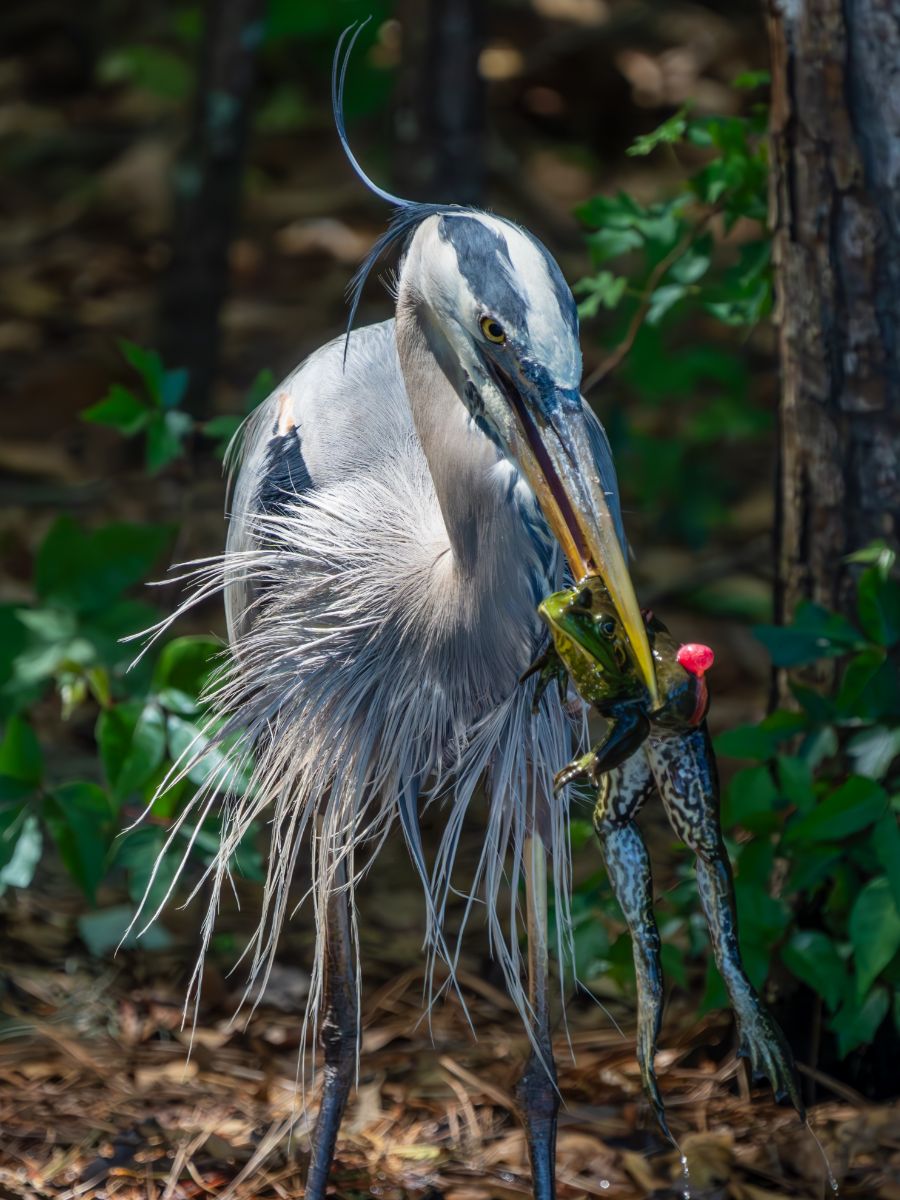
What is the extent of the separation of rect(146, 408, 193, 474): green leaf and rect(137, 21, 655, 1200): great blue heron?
130mm

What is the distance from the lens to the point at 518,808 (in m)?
2.30

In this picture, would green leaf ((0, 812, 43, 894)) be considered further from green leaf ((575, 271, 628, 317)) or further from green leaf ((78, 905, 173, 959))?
green leaf ((575, 271, 628, 317))

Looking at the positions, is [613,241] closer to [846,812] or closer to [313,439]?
[313,439]

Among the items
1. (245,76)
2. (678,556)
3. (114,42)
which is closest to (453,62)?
(245,76)

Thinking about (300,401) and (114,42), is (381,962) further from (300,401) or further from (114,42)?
(114,42)

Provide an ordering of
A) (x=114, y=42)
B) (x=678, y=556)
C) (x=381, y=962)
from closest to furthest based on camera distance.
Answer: (x=381, y=962) < (x=678, y=556) < (x=114, y=42)

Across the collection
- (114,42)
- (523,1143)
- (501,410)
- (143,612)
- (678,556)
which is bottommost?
(523,1143)

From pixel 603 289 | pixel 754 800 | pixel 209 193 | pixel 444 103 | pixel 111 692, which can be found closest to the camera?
pixel 754 800

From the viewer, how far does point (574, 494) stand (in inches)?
68.4

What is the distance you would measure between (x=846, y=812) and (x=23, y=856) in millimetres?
1270

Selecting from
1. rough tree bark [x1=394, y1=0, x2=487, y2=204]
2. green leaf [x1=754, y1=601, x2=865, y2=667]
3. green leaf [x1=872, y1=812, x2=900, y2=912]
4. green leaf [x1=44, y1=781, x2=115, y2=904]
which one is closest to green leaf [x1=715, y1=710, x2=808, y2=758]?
green leaf [x1=754, y1=601, x2=865, y2=667]

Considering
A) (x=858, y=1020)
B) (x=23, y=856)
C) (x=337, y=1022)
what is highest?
(x=23, y=856)

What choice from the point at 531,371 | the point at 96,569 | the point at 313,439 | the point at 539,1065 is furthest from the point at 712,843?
the point at 96,569

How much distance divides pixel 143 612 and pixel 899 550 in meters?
1.28
